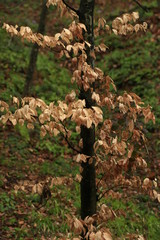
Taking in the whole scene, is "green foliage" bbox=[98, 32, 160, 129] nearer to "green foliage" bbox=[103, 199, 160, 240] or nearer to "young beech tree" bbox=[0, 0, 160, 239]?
"green foliage" bbox=[103, 199, 160, 240]

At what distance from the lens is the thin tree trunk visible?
3.31 metres

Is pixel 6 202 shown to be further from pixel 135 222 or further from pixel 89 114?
pixel 89 114

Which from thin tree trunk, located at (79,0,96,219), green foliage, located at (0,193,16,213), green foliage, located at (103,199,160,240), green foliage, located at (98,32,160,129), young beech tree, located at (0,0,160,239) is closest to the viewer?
young beech tree, located at (0,0,160,239)

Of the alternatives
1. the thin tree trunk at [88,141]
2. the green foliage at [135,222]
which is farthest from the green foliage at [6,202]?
the thin tree trunk at [88,141]

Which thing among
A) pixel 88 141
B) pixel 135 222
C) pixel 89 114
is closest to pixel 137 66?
pixel 135 222

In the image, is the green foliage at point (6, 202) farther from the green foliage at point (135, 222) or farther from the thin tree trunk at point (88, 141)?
the thin tree trunk at point (88, 141)

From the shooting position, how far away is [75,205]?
23.1 feet

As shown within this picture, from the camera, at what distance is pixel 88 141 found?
3.34 metres

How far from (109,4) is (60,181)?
18048mm

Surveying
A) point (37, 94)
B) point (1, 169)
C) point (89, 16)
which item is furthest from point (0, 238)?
point (37, 94)

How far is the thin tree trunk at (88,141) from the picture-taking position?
3312 mm

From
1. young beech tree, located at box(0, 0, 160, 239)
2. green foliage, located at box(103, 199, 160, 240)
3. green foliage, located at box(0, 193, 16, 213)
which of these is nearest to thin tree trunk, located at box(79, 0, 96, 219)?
young beech tree, located at box(0, 0, 160, 239)

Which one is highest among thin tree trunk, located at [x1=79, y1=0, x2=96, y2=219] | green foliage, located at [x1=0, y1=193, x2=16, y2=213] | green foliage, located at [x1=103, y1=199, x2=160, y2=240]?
thin tree trunk, located at [x1=79, y1=0, x2=96, y2=219]

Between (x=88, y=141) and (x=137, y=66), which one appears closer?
(x=88, y=141)
